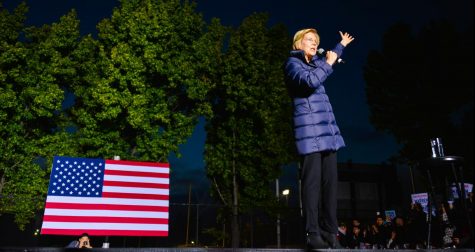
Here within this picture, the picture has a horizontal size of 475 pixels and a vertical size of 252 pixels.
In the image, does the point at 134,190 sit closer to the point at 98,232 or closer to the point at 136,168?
the point at 136,168

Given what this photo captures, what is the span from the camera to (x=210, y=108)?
15.9m

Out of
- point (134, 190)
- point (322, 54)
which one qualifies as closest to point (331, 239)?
point (322, 54)

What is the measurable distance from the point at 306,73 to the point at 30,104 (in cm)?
1491

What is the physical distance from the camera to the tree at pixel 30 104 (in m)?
Result: 14.0

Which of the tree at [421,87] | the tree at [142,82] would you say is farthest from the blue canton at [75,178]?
the tree at [421,87]

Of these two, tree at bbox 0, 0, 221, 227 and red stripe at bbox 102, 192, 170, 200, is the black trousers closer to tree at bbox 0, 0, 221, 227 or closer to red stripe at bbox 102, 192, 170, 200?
red stripe at bbox 102, 192, 170, 200

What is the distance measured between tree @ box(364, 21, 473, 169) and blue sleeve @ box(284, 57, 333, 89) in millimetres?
16816

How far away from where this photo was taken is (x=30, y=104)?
14.9 meters

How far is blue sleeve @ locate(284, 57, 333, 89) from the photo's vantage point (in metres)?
2.88

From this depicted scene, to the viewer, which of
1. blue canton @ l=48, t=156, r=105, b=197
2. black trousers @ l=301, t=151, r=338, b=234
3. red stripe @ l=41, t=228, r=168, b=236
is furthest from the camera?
blue canton @ l=48, t=156, r=105, b=197

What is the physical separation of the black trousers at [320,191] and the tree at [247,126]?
12.3 meters

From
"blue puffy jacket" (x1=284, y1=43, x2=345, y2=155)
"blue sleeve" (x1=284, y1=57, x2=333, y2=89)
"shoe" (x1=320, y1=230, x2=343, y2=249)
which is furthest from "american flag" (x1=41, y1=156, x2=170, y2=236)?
"blue sleeve" (x1=284, y1=57, x2=333, y2=89)

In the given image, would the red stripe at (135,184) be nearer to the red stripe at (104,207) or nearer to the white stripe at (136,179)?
the white stripe at (136,179)

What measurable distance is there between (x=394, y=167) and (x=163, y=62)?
30577 millimetres
